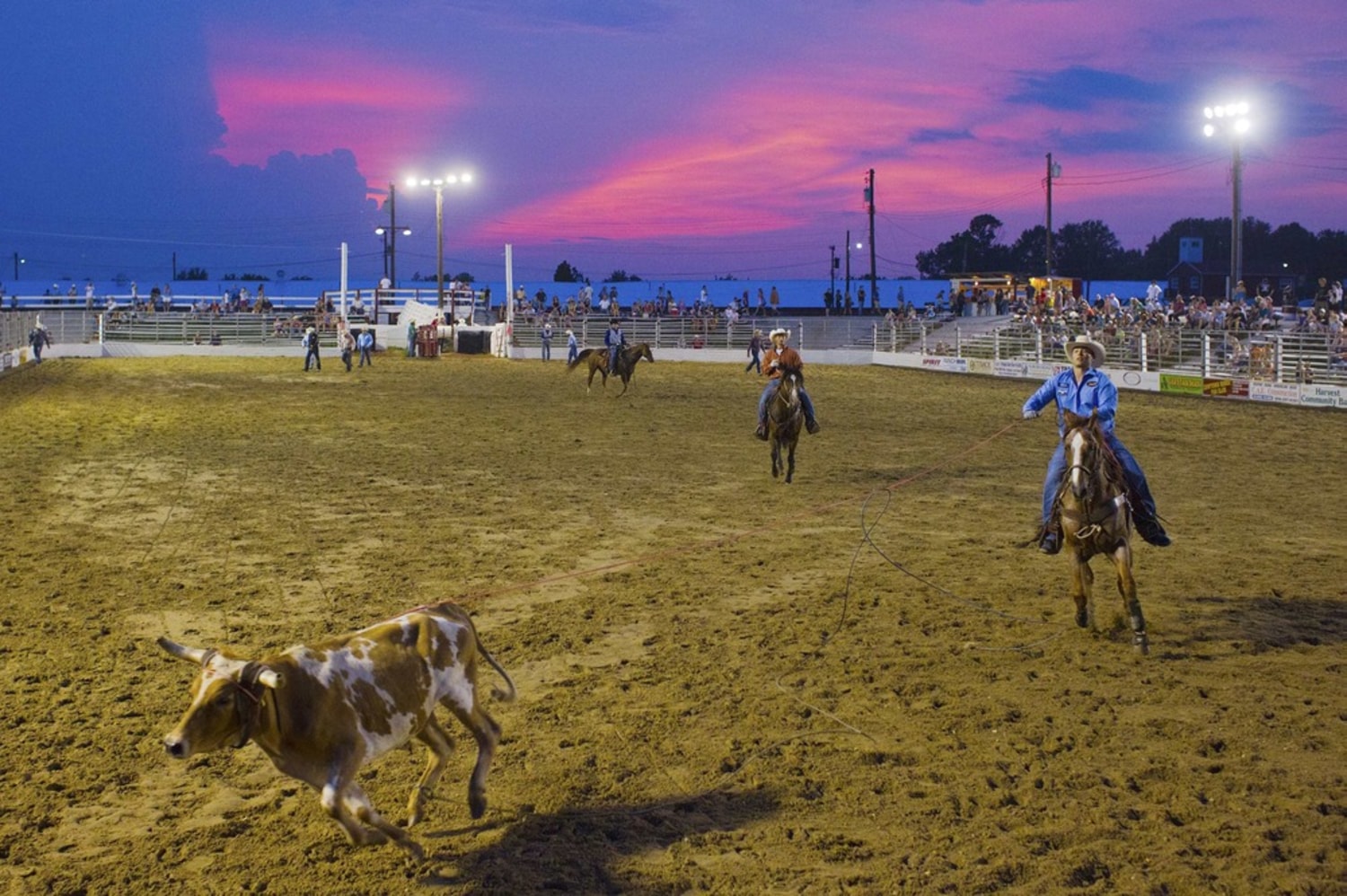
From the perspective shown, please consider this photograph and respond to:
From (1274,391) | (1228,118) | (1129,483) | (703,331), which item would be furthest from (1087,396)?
(703,331)

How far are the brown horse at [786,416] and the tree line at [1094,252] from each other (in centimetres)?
8573

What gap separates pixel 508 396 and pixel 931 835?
935 inches

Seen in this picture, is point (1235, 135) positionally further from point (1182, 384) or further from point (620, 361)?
point (620, 361)

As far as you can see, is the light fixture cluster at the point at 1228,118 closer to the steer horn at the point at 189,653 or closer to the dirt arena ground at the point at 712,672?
the dirt arena ground at the point at 712,672

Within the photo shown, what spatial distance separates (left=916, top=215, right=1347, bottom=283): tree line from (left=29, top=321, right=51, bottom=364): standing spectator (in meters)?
72.9

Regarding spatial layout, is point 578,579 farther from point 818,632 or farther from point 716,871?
point 716,871

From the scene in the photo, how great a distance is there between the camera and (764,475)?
625 inches

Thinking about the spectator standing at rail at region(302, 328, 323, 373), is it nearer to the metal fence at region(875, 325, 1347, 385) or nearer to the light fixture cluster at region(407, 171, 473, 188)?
the light fixture cluster at region(407, 171, 473, 188)

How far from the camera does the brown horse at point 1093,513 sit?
8.00 metres

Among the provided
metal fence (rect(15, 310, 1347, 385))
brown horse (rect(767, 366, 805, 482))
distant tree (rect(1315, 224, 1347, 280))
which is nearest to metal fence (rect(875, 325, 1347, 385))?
metal fence (rect(15, 310, 1347, 385))

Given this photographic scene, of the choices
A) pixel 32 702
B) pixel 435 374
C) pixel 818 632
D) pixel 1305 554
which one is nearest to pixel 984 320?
pixel 435 374

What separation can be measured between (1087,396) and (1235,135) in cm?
2990

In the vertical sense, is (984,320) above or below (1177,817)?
above

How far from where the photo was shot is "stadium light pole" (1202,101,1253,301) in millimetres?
32875
